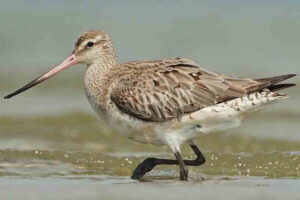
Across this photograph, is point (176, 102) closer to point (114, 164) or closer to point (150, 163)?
point (150, 163)

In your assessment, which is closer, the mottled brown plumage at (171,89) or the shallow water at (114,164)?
the shallow water at (114,164)

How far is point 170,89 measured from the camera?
12.0m

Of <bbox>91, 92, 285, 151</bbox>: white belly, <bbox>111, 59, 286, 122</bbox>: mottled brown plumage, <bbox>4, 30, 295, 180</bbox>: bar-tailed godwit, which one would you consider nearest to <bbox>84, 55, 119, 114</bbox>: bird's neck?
<bbox>4, 30, 295, 180</bbox>: bar-tailed godwit

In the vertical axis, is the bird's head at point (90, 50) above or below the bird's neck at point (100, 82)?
above

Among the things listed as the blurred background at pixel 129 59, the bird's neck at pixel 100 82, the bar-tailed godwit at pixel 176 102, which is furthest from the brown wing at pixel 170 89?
the blurred background at pixel 129 59

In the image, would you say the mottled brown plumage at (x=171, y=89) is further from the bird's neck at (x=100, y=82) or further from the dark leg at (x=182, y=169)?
the dark leg at (x=182, y=169)

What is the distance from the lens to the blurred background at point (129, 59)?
13.3 metres

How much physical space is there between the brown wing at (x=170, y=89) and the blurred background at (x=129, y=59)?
39.7 inches

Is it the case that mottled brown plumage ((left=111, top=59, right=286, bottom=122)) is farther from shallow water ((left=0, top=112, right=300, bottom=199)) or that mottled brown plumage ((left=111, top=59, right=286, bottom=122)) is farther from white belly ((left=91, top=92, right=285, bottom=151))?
shallow water ((left=0, top=112, right=300, bottom=199))

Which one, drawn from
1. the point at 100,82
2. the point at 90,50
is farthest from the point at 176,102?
the point at 90,50

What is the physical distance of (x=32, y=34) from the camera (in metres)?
21.0

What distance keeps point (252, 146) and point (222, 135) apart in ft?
2.63

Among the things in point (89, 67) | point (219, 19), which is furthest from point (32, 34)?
point (89, 67)

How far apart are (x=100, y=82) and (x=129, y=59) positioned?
6.92 m
